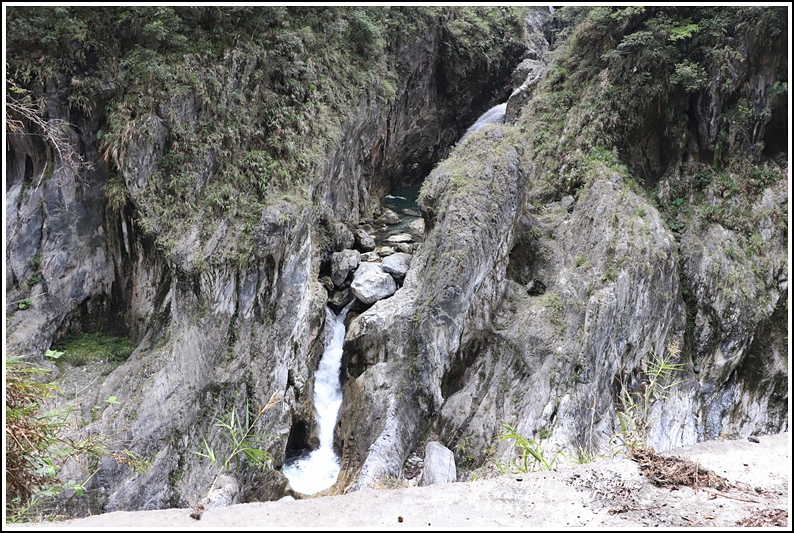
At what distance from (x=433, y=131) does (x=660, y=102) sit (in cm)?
1368

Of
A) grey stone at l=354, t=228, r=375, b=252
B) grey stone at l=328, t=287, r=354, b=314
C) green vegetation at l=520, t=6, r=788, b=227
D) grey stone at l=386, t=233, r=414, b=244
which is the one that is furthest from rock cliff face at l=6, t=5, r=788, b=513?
grey stone at l=386, t=233, r=414, b=244

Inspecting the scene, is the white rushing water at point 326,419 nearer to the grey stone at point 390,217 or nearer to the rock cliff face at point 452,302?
the rock cliff face at point 452,302

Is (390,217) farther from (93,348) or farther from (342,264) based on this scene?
(93,348)

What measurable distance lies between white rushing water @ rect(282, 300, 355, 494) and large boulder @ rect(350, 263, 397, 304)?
697 millimetres

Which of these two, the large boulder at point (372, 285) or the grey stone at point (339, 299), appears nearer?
the large boulder at point (372, 285)

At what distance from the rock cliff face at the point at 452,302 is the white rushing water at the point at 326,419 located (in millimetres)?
332

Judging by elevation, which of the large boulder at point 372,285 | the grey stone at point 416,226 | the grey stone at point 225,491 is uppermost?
the grey stone at point 416,226

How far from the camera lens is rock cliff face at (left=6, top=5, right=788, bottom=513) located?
10.5 metres

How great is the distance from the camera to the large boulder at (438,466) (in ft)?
31.6

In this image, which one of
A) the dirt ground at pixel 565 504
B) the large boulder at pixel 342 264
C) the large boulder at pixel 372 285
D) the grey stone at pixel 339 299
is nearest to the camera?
the dirt ground at pixel 565 504

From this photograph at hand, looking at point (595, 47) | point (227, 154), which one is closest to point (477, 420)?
point (227, 154)

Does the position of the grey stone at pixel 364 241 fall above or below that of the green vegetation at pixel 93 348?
above

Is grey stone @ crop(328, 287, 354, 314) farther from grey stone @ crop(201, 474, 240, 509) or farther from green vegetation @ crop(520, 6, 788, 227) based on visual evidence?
green vegetation @ crop(520, 6, 788, 227)

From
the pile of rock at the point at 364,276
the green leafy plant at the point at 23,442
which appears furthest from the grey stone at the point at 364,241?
the green leafy plant at the point at 23,442
